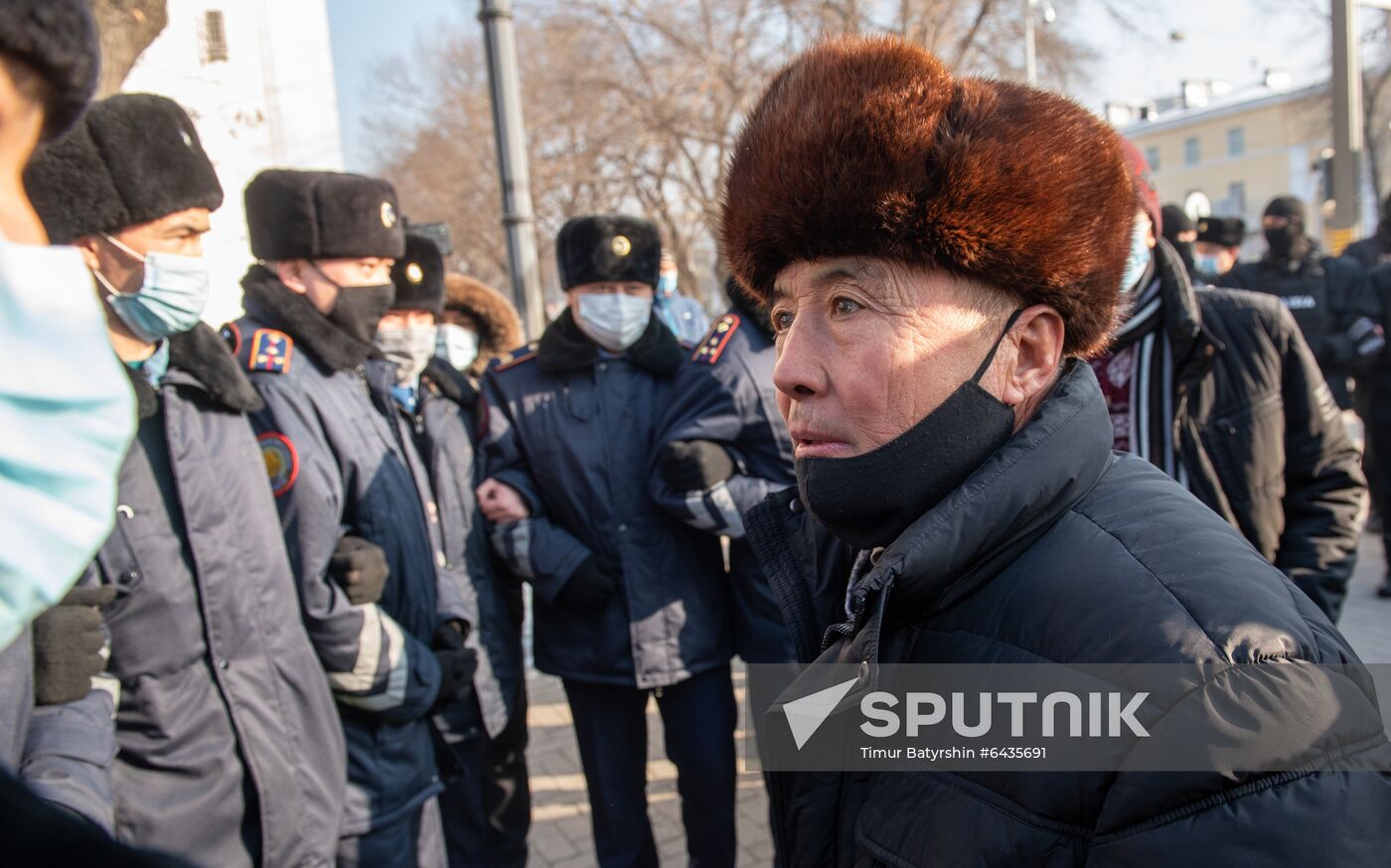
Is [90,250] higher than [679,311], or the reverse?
[90,250]

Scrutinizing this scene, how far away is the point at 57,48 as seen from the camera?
0.81 m

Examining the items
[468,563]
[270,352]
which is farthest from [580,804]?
[270,352]

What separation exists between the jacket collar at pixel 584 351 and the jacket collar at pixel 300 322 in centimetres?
69

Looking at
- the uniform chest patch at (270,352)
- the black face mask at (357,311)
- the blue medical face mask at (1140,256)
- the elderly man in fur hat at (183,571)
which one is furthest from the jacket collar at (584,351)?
the blue medical face mask at (1140,256)

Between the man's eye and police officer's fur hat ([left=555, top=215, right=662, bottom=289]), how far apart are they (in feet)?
7.08

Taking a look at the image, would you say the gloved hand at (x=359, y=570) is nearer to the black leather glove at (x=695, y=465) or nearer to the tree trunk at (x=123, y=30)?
the black leather glove at (x=695, y=465)

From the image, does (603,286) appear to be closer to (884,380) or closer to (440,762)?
(440,762)

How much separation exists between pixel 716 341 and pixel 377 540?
130 centimetres

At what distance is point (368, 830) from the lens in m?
2.57

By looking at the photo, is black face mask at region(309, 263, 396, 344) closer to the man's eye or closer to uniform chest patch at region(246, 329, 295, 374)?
uniform chest patch at region(246, 329, 295, 374)

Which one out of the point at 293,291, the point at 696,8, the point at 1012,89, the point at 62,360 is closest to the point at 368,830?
the point at 293,291

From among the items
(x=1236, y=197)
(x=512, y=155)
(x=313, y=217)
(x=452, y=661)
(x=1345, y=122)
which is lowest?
(x=452, y=661)

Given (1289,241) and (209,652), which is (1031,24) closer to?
(1289,241)

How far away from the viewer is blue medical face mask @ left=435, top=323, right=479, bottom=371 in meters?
5.10
